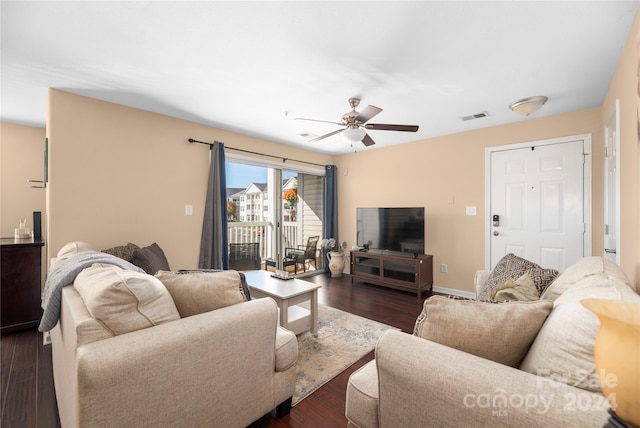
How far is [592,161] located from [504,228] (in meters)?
1.16

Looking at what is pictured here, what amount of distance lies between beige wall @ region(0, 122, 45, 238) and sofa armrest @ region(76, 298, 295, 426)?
158 inches

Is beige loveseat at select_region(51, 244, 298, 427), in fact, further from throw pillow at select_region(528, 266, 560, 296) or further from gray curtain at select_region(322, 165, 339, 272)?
gray curtain at select_region(322, 165, 339, 272)

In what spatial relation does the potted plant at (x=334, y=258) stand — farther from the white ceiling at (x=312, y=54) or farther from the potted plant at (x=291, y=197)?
the white ceiling at (x=312, y=54)

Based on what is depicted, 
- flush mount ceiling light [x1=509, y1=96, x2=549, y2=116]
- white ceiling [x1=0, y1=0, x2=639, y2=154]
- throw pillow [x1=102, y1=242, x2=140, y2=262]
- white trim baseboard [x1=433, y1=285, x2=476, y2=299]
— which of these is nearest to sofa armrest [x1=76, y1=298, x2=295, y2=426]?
white ceiling [x1=0, y1=0, x2=639, y2=154]

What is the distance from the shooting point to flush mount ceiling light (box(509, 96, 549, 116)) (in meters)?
2.80

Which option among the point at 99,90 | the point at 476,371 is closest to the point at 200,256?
the point at 99,90

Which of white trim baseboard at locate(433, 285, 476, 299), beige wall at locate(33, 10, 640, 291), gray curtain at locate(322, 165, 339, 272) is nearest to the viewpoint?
beige wall at locate(33, 10, 640, 291)

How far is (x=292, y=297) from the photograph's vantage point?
2.44m

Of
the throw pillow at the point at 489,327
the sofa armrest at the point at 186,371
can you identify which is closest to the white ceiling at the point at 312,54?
the throw pillow at the point at 489,327

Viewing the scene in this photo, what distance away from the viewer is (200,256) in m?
3.71

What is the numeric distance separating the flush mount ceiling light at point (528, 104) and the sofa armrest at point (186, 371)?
3.20m

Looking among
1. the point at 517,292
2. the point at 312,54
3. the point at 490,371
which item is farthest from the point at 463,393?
the point at 312,54

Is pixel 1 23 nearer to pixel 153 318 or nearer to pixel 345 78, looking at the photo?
pixel 153 318

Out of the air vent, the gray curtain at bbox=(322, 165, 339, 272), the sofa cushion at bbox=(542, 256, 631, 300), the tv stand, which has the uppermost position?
the air vent
